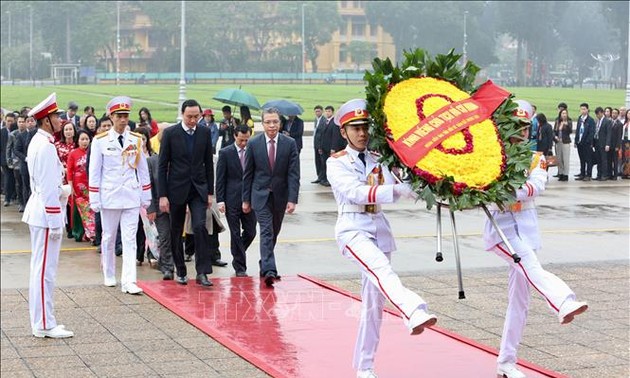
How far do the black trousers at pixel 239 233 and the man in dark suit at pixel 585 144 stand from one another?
1483cm

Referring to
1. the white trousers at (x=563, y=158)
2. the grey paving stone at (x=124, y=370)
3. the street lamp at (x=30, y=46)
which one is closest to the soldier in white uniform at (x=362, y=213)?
the grey paving stone at (x=124, y=370)

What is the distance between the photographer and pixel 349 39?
126 metres

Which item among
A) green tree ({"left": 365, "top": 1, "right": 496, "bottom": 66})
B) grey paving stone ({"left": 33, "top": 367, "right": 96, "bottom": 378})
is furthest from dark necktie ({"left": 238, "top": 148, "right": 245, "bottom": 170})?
green tree ({"left": 365, "top": 1, "right": 496, "bottom": 66})

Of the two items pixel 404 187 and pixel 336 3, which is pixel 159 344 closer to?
pixel 404 187

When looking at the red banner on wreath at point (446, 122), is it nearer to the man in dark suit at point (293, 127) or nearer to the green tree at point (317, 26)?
the man in dark suit at point (293, 127)

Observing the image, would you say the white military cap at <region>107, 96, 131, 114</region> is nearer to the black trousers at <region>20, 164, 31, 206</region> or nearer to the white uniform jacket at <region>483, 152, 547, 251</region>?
the white uniform jacket at <region>483, 152, 547, 251</region>

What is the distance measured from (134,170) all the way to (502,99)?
4.81 meters

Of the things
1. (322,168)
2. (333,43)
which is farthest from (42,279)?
(333,43)

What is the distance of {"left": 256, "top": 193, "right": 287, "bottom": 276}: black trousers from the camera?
36.9 feet

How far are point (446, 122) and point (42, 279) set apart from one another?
12.2 ft

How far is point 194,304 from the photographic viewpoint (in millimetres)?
10266

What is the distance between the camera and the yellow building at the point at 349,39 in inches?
4820

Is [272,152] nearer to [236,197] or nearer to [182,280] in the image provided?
[236,197]

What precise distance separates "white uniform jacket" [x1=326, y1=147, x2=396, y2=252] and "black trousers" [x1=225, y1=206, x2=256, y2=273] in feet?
14.5
